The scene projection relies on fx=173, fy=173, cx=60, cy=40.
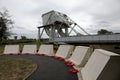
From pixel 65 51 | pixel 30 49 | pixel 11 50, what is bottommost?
pixel 11 50

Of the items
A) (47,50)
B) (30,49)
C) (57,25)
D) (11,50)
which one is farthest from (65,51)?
(57,25)

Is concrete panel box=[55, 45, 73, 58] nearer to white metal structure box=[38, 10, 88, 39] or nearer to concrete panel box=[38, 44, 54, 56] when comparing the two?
concrete panel box=[38, 44, 54, 56]

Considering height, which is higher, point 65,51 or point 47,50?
point 65,51

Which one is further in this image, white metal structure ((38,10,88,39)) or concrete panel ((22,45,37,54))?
white metal structure ((38,10,88,39))

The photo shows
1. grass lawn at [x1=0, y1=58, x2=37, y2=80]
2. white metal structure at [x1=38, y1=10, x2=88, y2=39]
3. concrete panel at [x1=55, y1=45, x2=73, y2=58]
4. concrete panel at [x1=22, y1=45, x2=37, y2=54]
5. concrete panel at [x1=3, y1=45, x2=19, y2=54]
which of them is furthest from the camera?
white metal structure at [x1=38, y1=10, x2=88, y2=39]

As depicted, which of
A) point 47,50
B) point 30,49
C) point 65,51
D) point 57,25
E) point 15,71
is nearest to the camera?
point 15,71

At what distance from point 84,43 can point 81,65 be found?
22706 mm

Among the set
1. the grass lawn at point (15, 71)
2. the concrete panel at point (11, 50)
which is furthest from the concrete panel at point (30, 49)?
the grass lawn at point (15, 71)

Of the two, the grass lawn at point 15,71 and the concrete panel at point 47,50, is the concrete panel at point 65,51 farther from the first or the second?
the grass lawn at point 15,71

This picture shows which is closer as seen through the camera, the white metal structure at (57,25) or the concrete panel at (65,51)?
the concrete panel at (65,51)

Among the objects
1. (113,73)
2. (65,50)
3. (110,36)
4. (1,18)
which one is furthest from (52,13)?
(113,73)

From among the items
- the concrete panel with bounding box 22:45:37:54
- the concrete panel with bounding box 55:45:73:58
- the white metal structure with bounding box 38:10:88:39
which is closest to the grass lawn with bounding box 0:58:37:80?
the concrete panel with bounding box 55:45:73:58

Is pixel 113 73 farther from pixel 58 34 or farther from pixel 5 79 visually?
pixel 58 34

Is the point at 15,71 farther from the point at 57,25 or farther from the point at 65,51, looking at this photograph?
the point at 57,25
